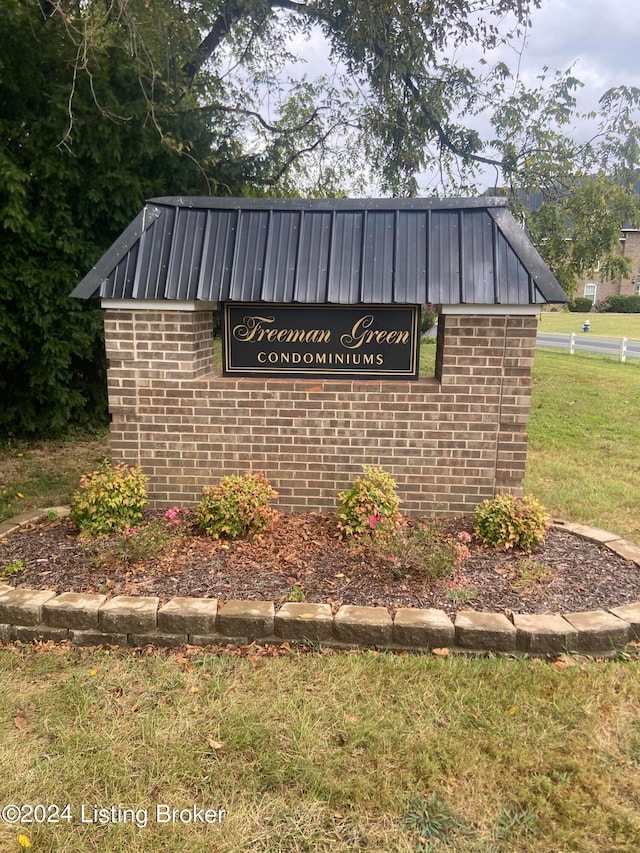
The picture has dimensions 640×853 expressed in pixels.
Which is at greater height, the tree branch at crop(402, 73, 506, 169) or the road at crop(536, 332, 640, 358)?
the tree branch at crop(402, 73, 506, 169)

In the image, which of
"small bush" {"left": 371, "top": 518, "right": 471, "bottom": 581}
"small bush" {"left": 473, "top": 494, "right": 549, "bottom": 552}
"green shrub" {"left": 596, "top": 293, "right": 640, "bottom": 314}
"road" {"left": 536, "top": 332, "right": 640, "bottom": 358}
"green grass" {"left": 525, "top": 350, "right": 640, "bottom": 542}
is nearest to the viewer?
"small bush" {"left": 371, "top": 518, "right": 471, "bottom": 581}

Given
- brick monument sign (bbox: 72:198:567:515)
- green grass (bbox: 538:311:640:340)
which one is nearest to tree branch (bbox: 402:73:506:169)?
brick monument sign (bbox: 72:198:567:515)

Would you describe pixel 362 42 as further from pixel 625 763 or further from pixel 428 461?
pixel 625 763

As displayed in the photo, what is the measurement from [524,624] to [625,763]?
87 centimetres

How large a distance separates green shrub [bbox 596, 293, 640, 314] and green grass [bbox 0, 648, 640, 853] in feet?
164

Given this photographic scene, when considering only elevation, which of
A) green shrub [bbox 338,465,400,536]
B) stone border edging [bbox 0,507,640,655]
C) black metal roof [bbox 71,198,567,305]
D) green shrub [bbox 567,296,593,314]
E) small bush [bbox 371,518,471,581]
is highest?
green shrub [bbox 567,296,593,314]

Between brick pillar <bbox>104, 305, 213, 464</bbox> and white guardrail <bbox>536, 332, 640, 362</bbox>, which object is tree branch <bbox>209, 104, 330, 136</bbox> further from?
white guardrail <bbox>536, 332, 640, 362</bbox>

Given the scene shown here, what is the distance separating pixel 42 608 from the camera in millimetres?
3533

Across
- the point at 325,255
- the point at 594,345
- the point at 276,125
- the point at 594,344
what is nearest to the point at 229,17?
the point at 276,125

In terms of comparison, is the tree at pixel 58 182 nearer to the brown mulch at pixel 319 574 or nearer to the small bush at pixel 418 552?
the brown mulch at pixel 319 574

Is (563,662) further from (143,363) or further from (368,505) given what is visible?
(143,363)

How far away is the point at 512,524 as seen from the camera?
436cm

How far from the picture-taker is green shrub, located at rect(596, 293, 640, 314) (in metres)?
46.3

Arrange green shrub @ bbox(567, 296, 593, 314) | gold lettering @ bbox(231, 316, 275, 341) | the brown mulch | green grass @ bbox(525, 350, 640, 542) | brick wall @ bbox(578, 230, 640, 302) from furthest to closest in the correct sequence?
brick wall @ bbox(578, 230, 640, 302)
green shrub @ bbox(567, 296, 593, 314)
green grass @ bbox(525, 350, 640, 542)
gold lettering @ bbox(231, 316, 275, 341)
the brown mulch
